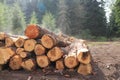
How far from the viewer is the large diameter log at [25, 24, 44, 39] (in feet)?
29.9

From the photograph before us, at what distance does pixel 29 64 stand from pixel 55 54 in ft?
2.97

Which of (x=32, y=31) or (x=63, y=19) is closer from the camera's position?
(x=32, y=31)

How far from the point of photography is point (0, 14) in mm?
36000

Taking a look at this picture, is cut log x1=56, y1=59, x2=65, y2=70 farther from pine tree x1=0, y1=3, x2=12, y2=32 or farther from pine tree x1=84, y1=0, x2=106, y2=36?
pine tree x1=84, y1=0, x2=106, y2=36

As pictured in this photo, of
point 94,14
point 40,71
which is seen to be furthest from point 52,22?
point 40,71

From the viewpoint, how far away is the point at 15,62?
30.4 ft

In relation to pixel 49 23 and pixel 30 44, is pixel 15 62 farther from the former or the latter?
pixel 49 23

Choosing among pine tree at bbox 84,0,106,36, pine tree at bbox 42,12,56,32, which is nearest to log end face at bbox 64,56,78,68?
pine tree at bbox 42,12,56,32

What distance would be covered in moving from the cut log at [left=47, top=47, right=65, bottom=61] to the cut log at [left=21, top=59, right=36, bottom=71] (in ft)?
1.88

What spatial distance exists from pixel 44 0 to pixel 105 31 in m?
14.4

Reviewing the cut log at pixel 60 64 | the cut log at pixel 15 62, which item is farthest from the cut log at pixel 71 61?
the cut log at pixel 15 62

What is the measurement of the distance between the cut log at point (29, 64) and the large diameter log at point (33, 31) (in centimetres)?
77

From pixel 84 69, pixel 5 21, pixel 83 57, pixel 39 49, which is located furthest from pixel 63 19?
pixel 83 57

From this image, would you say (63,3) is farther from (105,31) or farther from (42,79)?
(42,79)
